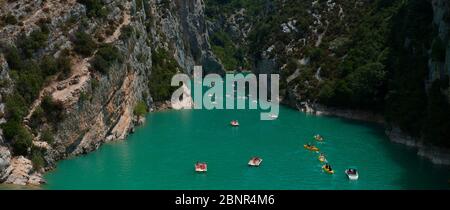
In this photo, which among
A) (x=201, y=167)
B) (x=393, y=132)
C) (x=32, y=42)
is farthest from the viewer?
(x=393, y=132)

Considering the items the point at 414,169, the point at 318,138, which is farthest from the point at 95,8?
the point at 414,169

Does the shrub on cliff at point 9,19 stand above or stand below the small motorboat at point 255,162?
above

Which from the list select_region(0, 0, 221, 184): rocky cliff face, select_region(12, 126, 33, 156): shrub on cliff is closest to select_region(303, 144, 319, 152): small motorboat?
select_region(0, 0, 221, 184): rocky cliff face

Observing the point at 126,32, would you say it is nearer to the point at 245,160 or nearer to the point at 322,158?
the point at 245,160

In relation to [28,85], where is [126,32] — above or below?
above

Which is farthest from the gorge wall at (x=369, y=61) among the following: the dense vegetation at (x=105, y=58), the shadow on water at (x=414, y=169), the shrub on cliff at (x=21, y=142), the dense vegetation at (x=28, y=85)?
the shrub on cliff at (x=21, y=142)

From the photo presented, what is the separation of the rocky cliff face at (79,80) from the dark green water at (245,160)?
2.11 m

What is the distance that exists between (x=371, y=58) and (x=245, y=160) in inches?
1707

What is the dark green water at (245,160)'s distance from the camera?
55.8 meters

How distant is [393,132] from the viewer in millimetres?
77625

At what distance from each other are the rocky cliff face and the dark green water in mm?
2110

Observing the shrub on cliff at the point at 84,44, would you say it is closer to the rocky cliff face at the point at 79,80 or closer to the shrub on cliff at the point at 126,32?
the rocky cliff face at the point at 79,80

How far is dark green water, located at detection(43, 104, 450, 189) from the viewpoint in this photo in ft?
183

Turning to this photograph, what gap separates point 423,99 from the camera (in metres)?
72.1
